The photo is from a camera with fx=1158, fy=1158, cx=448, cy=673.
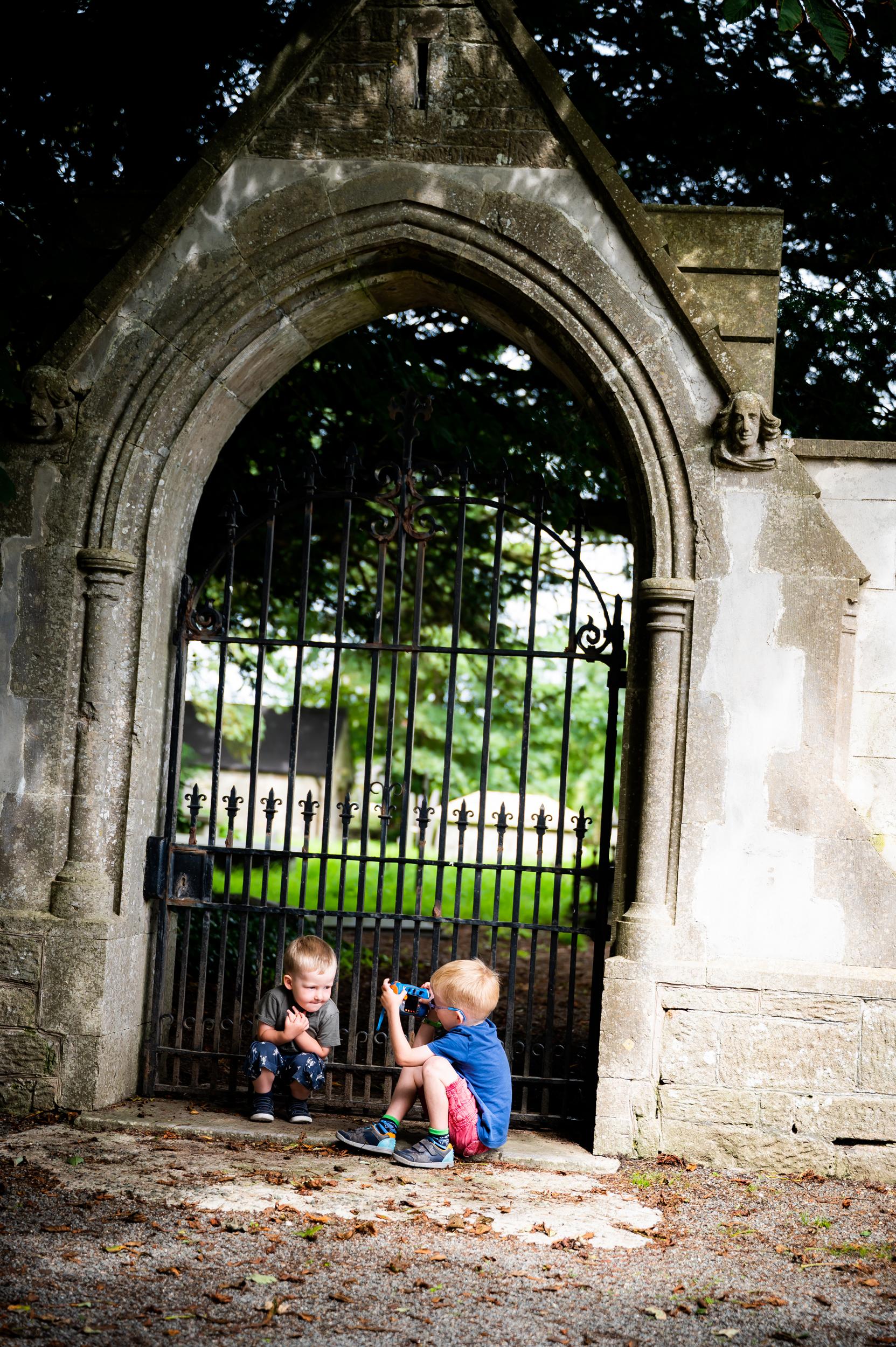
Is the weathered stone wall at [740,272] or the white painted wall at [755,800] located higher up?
the weathered stone wall at [740,272]

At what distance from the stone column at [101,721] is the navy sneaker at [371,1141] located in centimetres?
138

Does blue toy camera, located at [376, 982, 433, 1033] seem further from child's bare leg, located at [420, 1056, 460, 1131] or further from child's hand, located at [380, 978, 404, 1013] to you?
child's bare leg, located at [420, 1056, 460, 1131]

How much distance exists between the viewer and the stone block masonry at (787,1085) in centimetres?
465

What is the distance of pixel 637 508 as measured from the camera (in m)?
5.04

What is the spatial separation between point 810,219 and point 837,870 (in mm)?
4597

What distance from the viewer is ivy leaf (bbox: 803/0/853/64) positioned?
3.75 m

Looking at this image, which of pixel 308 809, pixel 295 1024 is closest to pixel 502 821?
pixel 308 809

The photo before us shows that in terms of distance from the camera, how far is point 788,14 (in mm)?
3746

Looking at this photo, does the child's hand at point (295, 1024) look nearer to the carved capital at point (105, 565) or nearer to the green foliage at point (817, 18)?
the carved capital at point (105, 565)

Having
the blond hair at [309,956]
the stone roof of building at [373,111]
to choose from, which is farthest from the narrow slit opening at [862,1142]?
the stone roof of building at [373,111]

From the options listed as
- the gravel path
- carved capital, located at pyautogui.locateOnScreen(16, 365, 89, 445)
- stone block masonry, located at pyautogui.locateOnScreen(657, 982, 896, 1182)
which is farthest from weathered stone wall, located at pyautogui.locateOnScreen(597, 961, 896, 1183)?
carved capital, located at pyautogui.locateOnScreen(16, 365, 89, 445)

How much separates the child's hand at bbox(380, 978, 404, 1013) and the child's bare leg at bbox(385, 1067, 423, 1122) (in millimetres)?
275

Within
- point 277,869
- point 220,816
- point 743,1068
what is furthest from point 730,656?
point 220,816

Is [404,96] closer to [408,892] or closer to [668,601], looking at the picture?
[668,601]
